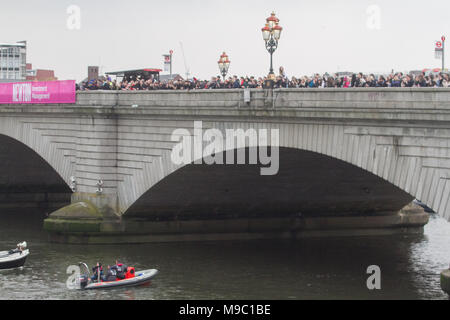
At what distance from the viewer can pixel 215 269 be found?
41375 millimetres

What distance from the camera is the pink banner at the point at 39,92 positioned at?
1938 inches

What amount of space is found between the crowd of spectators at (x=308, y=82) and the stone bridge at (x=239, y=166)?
110 centimetres

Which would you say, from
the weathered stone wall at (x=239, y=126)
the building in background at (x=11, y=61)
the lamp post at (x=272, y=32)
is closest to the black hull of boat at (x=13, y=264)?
the weathered stone wall at (x=239, y=126)

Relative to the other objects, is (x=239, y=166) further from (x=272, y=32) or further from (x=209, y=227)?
(x=272, y=32)

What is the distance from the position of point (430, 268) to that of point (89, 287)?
1496cm

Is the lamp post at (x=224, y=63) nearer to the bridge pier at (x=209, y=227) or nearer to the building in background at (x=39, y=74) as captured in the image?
the bridge pier at (x=209, y=227)

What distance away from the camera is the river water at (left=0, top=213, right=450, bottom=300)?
120 ft

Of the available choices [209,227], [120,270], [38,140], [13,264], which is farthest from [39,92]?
[120,270]

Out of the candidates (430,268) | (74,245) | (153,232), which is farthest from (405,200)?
(74,245)

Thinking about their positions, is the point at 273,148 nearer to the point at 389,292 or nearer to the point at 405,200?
the point at 389,292

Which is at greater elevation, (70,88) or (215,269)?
(70,88)

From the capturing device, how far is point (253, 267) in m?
42.0
